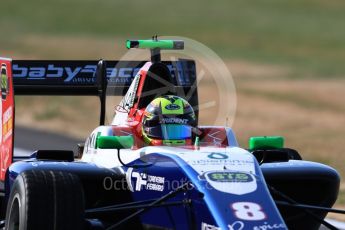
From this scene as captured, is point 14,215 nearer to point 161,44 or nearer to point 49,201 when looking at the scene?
point 49,201

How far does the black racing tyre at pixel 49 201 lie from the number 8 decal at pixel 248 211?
1.54 metres

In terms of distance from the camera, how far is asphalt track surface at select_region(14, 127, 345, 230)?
22891 millimetres

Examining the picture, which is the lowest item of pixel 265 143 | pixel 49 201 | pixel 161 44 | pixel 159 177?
pixel 49 201

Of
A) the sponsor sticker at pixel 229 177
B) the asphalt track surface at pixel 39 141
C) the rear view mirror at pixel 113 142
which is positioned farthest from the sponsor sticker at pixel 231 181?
the asphalt track surface at pixel 39 141

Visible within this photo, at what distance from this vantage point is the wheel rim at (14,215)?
10.7m

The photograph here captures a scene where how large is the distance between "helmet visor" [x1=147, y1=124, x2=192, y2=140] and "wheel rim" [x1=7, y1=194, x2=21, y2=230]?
217cm

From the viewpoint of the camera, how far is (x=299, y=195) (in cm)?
1211

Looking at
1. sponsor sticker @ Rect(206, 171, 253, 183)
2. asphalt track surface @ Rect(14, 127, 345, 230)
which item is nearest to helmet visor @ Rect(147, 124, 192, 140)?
sponsor sticker @ Rect(206, 171, 253, 183)

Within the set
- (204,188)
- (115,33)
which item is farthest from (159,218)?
(115,33)

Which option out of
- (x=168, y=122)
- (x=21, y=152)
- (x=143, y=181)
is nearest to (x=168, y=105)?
(x=168, y=122)

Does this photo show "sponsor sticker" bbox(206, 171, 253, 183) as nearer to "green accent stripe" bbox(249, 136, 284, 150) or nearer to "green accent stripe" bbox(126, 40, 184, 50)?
"green accent stripe" bbox(249, 136, 284, 150)

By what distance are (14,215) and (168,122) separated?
2352 mm

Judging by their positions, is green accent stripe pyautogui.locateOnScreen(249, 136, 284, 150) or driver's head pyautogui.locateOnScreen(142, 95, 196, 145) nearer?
driver's head pyautogui.locateOnScreen(142, 95, 196, 145)

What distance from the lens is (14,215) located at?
35.3ft
